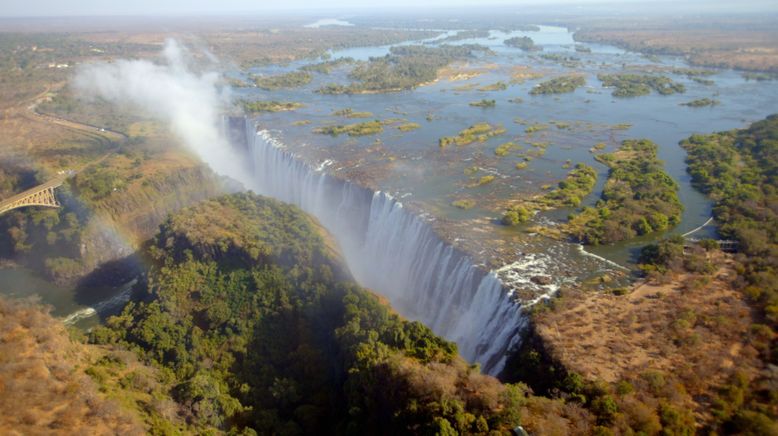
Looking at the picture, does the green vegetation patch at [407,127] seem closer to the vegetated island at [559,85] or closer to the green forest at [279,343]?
the green forest at [279,343]

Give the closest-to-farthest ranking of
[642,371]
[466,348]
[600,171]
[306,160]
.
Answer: [642,371] → [466,348] → [600,171] → [306,160]

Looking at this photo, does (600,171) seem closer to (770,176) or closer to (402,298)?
(770,176)

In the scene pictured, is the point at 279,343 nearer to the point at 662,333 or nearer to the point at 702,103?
the point at 662,333

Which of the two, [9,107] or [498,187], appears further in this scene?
[9,107]

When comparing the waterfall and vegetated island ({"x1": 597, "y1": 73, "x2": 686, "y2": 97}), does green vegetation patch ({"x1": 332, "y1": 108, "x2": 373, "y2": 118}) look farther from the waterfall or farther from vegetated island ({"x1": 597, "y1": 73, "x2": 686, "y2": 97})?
vegetated island ({"x1": 597, "y1": 73, "x2": 686, "y2": 97})

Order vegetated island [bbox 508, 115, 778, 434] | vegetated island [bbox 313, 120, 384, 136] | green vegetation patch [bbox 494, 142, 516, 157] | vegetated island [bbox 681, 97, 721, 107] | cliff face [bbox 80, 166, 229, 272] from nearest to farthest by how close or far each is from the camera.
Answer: vegetated island [bbox 508, 115, 778, 434] < cliff face [bbox 80, 166, 229, 272] < green vegetation patch [bbox 494, 142, 516, 157] < vegetated island [bbox 313, 120, 384, 136] < vegetated island [bbox 681, 97, 721, 107]

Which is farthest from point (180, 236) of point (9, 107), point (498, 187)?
point (9, 107)

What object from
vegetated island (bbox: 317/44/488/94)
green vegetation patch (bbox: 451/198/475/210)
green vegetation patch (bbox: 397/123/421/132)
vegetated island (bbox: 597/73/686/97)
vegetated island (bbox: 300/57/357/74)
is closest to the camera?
green vegetation patch (bbox: 451/198/475/210)

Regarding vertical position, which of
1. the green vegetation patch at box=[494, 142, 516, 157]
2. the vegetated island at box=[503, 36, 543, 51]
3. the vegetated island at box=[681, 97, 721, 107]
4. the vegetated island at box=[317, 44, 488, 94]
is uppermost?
the vegetated island at box=[503, 36, 543, 51]

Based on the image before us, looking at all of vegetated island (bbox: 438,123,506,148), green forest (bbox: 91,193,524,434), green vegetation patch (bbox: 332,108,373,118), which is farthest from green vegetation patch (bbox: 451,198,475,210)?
green vegetation patch (bbox: 332,108,373,118)
